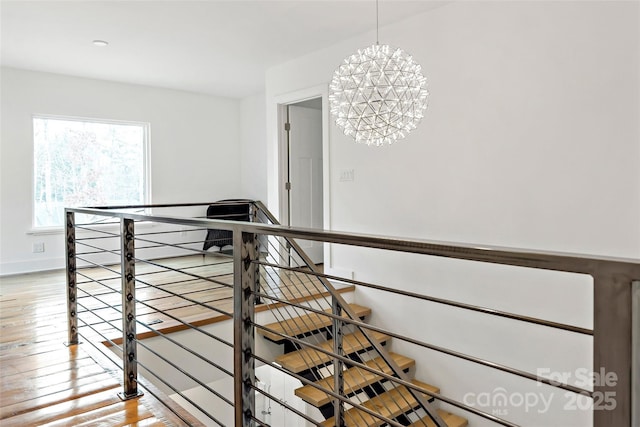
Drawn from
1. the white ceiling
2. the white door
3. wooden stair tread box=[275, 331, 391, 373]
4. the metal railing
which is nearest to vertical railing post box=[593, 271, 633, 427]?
the metal railing

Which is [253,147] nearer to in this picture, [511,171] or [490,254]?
[511,171]

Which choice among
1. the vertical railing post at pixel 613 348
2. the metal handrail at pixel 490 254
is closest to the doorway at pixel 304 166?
the metal handrail at pixel 490 254

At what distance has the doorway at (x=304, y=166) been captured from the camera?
496cm

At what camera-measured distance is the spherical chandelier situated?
2389 millimetres

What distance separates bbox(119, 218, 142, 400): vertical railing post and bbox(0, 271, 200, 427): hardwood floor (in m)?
0.07

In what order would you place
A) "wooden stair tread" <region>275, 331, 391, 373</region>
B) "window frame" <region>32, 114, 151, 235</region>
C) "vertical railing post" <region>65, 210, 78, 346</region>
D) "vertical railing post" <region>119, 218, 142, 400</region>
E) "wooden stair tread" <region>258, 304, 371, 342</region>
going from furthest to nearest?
"window frame" <region>32, 114, 151, 235</region> < "wooden stair tread" <region>258, 304, 371, 342</region> < "wooden stair tread" <region>275, 331, 391, 373</region> < "vertical railing post" <region>65, 210, 78, 346</region> < "vertical railing post" <region>119, 218, 142, 400</region>

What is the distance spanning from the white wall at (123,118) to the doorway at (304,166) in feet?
6.38

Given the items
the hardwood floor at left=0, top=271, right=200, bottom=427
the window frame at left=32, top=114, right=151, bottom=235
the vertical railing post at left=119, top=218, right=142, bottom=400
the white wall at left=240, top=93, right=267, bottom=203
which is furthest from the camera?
the white wall at left=240, top=93, right=267, bottom=203

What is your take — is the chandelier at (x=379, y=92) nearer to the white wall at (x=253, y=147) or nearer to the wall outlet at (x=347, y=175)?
the wall outlet at (x=347, y=175)

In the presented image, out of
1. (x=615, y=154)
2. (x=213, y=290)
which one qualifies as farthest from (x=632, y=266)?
(x=213, y=290)

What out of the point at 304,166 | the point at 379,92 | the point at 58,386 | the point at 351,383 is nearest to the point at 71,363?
the point at 58,386

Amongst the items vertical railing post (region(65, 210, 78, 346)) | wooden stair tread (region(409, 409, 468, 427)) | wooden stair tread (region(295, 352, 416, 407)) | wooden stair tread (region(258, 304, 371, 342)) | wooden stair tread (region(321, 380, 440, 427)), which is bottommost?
wooden stair tread (region(409, 409, 468, 427))

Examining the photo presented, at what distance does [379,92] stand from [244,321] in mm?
1619

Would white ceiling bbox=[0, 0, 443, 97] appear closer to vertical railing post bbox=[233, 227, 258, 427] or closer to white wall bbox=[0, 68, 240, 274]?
white wall bbox=[0, 68, 240, 274]
